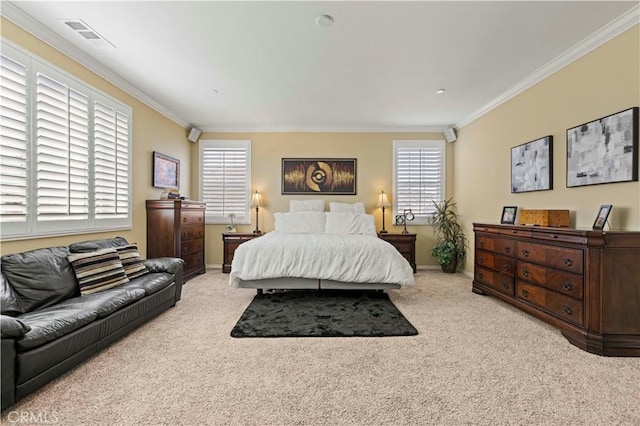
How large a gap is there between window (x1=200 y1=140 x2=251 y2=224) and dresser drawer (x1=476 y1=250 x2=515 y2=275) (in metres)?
4.07

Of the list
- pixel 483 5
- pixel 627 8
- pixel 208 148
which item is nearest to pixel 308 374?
pixel 483 5

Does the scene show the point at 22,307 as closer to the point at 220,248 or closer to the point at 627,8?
the point at 220,248

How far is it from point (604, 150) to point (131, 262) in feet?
15.6

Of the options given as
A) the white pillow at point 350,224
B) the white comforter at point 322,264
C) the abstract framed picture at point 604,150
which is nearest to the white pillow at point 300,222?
the white pillow at point 350,224

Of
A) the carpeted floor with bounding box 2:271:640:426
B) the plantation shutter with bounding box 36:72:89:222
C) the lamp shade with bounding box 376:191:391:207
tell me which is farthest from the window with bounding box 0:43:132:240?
the lamp shade with bounding box 376:191:391:207

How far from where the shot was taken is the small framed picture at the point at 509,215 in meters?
3.79

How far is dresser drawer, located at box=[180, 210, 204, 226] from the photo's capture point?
4.42m

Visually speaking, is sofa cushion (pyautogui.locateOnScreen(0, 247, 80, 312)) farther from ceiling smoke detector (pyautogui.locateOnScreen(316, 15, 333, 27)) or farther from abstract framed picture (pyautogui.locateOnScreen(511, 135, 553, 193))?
abstract framed picture (pyautogui.locateOnScreen(511, 135, 553, 193))

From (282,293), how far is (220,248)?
2.37 m

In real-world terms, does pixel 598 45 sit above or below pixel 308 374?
above

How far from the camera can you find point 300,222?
5199 millimetres

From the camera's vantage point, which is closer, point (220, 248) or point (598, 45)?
point (598, 45)

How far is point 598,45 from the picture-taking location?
107 inches

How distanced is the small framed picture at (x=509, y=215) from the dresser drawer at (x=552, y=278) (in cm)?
90
